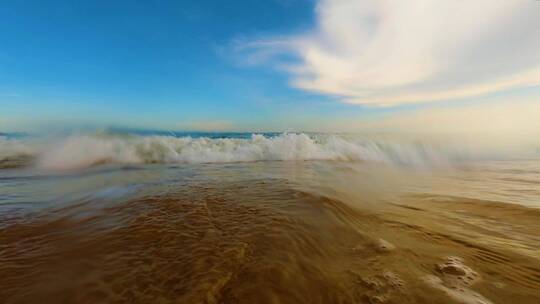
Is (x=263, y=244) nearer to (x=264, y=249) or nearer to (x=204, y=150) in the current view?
(x=264, y=249)

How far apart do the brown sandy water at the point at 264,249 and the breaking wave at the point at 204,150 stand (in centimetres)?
774

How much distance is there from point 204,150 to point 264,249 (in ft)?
39.7

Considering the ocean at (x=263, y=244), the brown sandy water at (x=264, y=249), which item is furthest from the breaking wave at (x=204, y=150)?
the brown sandy water at (x=264, y=249)

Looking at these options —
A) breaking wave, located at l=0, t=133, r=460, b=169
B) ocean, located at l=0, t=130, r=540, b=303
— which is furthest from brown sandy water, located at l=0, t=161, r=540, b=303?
breaking wave, located at l=0, t=133, r=460, b=169

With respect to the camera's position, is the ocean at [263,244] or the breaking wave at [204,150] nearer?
the ocean at [263,244]

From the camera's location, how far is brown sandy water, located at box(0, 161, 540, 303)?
212 centimetres

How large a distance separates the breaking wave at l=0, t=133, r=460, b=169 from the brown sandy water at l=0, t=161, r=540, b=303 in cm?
774

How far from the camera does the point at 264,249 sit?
Answer: 2773mm

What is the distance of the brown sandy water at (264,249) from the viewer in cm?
212

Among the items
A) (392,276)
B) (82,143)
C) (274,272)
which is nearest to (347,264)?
(392,276)

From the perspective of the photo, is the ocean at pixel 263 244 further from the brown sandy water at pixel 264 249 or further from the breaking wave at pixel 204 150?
the breaking wave at pixel 204 150

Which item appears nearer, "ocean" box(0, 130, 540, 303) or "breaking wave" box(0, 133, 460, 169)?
"ocean" box(0, 130, 540, 303)

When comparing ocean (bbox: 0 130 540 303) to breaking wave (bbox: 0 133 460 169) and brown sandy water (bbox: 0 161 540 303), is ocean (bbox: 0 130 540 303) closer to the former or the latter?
brown sandy water (bbox: 0 161 540 303)

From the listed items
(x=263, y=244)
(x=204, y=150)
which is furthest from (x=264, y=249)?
(x=204, y=150)
